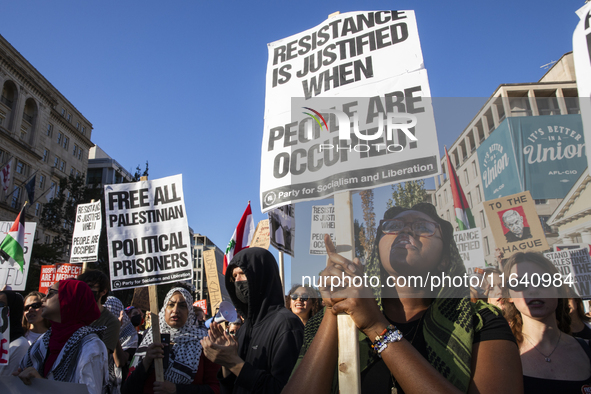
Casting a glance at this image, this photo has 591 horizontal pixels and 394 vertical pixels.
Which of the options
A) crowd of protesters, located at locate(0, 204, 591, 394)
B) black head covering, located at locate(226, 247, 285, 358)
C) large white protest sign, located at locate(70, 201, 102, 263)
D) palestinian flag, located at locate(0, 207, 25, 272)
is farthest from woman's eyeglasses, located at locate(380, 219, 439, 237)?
palestinian flag, located at locate(0, 207, 25, 272)

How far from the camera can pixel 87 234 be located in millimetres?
9109

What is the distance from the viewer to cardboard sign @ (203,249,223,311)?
29.3 feet

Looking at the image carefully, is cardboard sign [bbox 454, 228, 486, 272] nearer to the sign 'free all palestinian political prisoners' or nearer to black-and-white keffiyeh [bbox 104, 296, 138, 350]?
the sign 'free all palestinian political prisoners'

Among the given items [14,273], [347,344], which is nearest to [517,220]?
[347,344]

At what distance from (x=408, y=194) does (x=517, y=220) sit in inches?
15.5

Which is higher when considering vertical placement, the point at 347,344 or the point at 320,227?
the point at 320,227

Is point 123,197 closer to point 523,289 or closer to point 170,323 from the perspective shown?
point 170,323

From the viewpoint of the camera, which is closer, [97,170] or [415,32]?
[415,32]

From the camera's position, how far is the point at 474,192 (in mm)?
1471

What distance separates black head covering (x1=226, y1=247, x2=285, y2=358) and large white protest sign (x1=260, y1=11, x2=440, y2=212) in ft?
2.37

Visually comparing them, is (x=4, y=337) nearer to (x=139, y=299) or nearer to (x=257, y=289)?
(x=257, y=289)

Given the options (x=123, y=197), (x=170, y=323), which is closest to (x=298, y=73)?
(x=170, y=323)

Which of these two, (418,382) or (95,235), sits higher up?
(95,235)

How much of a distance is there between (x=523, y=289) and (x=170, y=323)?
3083 millimetres
